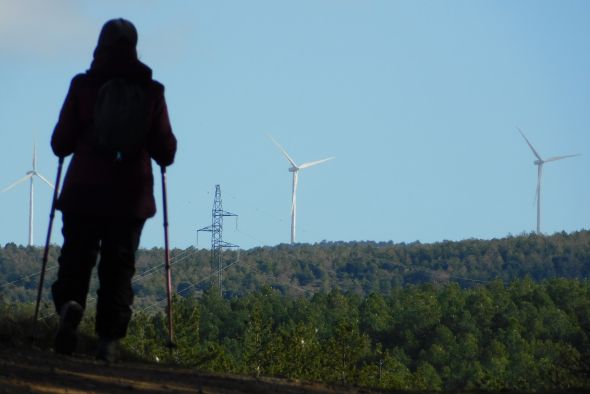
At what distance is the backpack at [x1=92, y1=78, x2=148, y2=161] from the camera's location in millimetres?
10547

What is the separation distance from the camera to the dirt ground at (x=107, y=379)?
358 inches

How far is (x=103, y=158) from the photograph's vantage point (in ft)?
34.8

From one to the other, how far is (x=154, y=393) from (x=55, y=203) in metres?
2.17

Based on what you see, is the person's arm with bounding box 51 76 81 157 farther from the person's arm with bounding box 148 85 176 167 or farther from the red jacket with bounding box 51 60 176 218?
the person's arm with bounding box 148 85 176 167

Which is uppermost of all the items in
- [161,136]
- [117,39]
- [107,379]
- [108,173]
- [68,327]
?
[117,39]

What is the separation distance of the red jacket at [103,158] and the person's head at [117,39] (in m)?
0.08

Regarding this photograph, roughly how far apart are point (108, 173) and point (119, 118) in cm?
36

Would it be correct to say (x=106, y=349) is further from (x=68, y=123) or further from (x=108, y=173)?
(x=68, y=123)

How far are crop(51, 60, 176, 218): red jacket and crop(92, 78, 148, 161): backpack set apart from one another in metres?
0.08

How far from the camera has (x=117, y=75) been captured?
35.4 feet

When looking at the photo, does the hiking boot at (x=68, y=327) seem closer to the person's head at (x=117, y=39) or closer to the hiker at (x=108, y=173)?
the hiker at (x=108, y=173)

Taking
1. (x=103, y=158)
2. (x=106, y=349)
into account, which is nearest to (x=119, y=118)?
(x=103, y=158)

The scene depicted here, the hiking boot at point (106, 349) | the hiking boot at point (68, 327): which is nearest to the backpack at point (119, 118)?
the hiking boot at point (68, 327)

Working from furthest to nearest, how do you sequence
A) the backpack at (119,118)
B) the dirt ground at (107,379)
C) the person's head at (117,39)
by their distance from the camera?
the person's head at (117,39) → the backpack at (119,118) → the dirt ground at (107,379)
